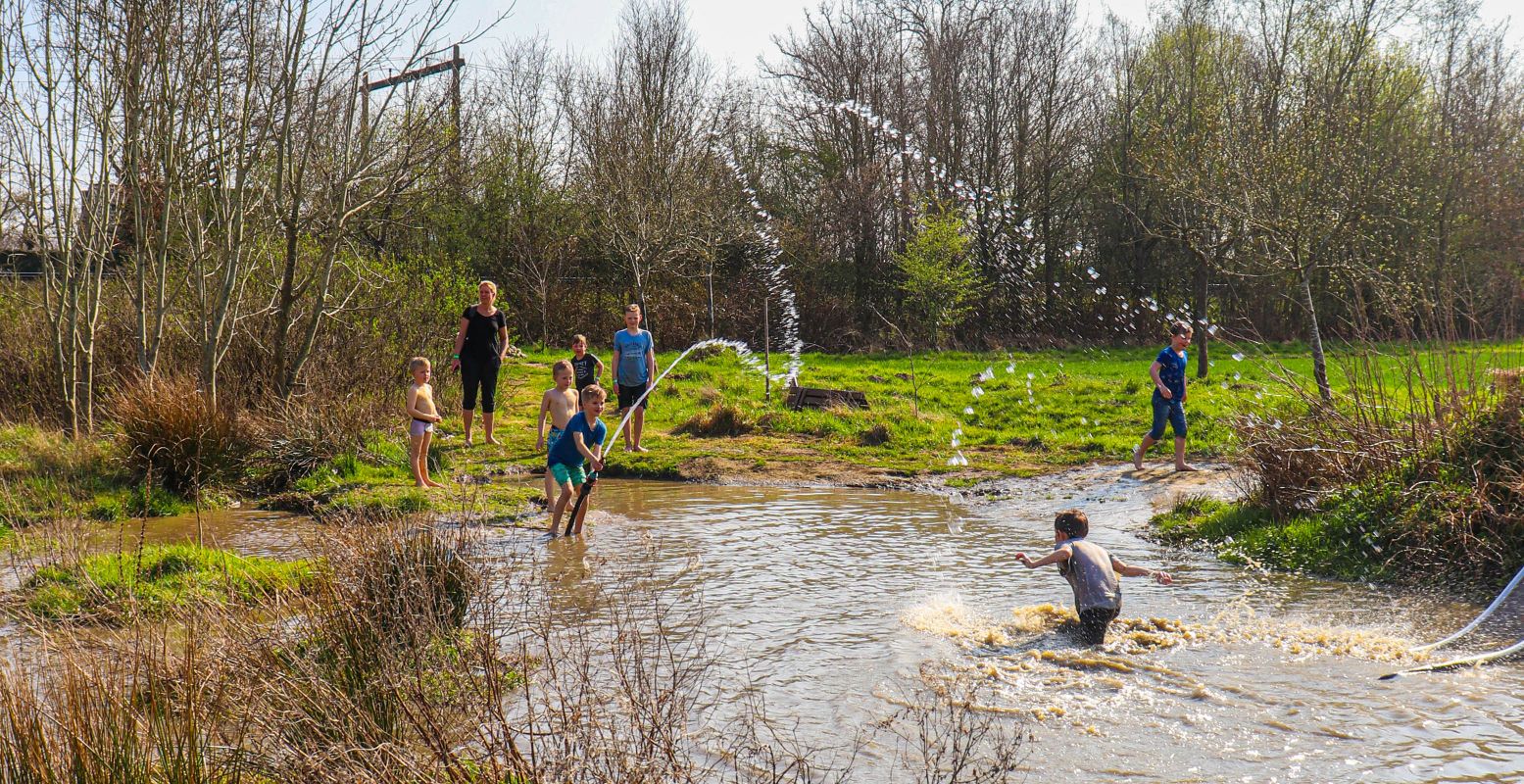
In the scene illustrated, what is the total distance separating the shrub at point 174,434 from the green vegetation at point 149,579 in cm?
365

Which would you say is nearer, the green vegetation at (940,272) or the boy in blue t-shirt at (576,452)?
the boy in blue t-shirt at (576,452)

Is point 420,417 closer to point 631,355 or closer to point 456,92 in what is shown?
point 631,355

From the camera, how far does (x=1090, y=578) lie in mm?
6906

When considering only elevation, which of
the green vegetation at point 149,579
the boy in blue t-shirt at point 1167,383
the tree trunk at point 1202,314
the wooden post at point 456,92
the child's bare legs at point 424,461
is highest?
the wooden post at point 456,92

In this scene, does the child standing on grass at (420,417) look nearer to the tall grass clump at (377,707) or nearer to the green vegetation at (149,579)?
the green vegetation at (149,579)

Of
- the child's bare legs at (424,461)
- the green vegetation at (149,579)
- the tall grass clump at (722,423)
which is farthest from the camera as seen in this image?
the tall grass clump at (722,423)

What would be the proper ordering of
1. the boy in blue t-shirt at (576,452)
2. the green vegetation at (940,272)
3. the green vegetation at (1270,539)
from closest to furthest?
the green vegetation at (1270,539), the boy in blue t-shirt at (576,452), the green vegetation at (940,272)

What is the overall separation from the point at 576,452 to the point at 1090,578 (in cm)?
523

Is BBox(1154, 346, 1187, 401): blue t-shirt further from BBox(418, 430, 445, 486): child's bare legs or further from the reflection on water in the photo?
BBox(418, 430, 445, 486): child's bare legs

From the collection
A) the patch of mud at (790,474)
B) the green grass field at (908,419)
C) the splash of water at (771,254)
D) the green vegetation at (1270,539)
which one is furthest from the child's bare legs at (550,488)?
the splash of water at (771,254)

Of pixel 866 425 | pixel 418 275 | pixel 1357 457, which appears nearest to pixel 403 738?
pixel 1357 457

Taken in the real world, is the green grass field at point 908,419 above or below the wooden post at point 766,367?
below

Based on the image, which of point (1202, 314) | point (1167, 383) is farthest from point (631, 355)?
point (1202, 314)

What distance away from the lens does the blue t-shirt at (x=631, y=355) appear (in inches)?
574
